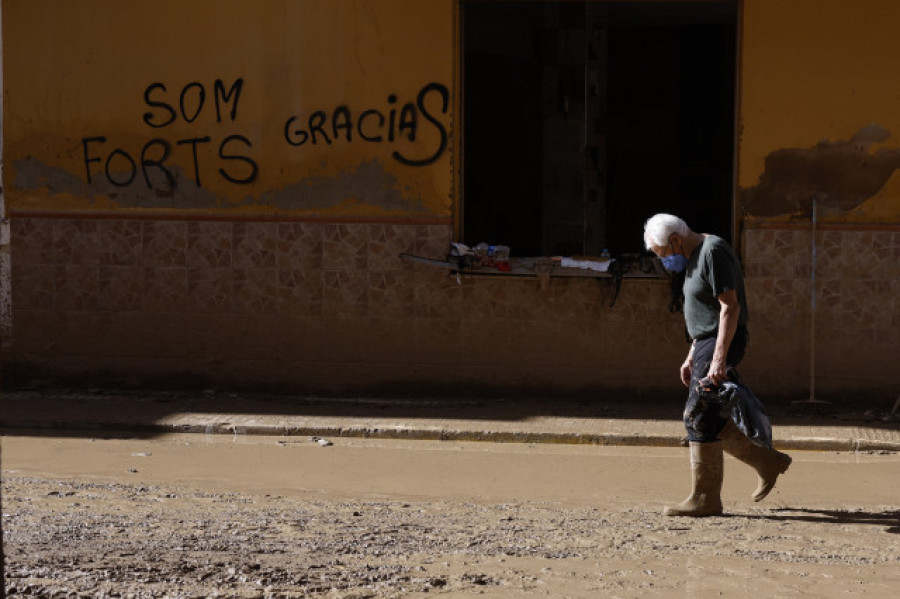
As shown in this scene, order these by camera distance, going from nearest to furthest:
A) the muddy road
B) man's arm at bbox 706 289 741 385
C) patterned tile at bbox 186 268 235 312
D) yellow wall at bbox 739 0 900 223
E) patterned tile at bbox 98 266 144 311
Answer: the muddy road → man's arm at bbox 706 289 741 385 → yellow wall at bbox 739 0 900 223 → patterned tile at bbox 186 268 235 312 → patterned tile at bbox 98 266 144 311

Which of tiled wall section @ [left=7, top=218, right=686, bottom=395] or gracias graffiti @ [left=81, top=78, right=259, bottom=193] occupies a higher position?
gracias graffiti @ [left=81, top=78, right=259, bottom=193]

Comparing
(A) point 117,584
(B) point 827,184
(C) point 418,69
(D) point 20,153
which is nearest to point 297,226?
(C) point 418,69

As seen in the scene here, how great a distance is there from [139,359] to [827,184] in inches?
225

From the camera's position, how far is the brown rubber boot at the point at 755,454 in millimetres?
7531

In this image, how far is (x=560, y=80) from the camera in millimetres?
13320

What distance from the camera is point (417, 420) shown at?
10266 millimetres

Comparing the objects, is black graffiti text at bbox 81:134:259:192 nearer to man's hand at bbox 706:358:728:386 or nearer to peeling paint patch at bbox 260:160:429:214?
peeling paint patch at bbox 260:160:429:214

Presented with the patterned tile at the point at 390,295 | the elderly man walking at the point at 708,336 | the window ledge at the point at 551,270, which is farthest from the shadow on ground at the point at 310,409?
the elderly man walking at the point at 708,336

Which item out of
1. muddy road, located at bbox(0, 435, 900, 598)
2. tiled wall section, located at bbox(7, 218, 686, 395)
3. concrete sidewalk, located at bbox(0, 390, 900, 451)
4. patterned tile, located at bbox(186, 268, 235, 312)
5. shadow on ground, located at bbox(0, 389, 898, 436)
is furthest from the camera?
patterned tile, located at bbox(186, 268, 235, 312)

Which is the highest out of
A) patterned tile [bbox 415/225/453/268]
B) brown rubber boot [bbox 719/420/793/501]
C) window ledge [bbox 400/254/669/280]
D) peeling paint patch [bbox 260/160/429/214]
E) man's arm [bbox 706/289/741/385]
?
peeling paint patch [bbox 260/160/429/214]

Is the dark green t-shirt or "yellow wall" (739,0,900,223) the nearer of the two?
the dark green t-shirt

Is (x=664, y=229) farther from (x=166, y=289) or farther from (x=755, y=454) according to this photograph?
(x=166, y=289)

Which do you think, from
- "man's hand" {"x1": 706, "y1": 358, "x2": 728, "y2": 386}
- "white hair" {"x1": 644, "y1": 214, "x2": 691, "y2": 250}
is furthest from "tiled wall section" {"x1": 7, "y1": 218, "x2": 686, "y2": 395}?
"man's hand" {"x1": 706, "y1": 358, "x2": 728, "y2": 386}

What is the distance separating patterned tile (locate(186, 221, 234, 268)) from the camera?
36.7 feet
